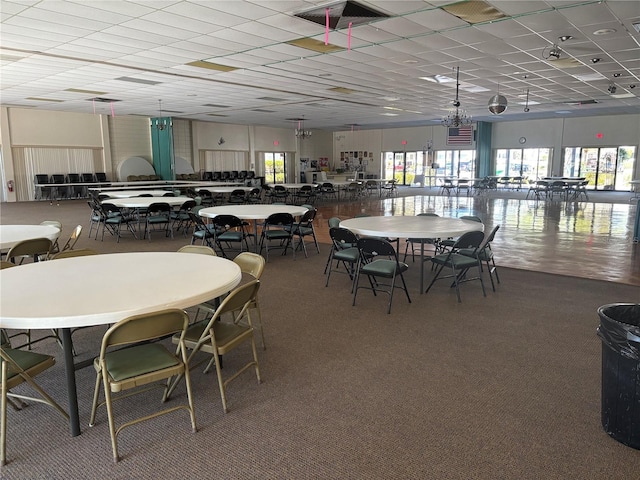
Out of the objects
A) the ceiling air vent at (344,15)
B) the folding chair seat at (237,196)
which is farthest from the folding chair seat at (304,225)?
the folding chair seat at (237,196)

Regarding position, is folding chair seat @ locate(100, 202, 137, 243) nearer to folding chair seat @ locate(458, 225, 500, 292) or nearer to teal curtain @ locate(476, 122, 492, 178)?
folding chair seat @ locate(458, 225, 500, 292)

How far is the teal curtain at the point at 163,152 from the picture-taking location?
18.5m

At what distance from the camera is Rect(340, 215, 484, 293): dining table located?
15.8 ft

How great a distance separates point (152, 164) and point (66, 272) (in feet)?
56.1

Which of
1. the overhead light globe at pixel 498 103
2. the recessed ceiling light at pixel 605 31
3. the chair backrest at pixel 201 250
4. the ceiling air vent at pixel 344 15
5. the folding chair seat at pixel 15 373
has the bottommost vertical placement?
the folding chair seat at pixel 15 373

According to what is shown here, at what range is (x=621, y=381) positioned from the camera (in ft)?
7.44

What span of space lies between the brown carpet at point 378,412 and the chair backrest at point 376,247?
587mm

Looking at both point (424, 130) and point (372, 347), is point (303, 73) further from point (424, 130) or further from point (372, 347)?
point (424, 130)

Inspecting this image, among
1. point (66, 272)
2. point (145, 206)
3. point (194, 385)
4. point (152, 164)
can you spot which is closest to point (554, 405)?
point (194, 385)

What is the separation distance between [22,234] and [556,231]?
29.4 feet

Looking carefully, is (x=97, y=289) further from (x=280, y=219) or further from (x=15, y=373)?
(x=280, y=219)

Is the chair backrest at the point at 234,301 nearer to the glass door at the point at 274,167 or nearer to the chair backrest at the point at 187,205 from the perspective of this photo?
the chair backrest at the point at 187,205

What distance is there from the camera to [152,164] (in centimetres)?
1886

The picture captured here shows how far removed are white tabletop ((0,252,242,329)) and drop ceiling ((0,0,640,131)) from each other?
12.0ft
